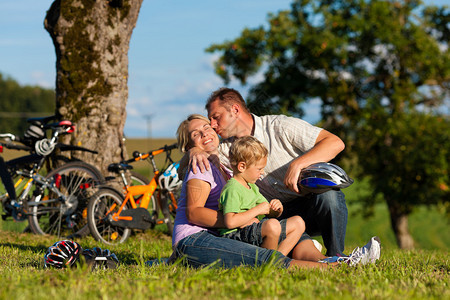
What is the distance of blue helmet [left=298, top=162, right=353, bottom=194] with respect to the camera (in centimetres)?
374

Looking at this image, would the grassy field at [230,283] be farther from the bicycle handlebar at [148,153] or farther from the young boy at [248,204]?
the bicycle handlebar at [148,153]

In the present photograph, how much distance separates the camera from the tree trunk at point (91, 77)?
7234mm

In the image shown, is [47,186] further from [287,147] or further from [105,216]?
[287,147]

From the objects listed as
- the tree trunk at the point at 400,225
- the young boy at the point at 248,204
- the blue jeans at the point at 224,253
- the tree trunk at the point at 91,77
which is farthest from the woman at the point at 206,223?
the tree trunk at the point at 400,225

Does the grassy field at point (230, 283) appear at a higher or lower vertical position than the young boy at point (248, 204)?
lower

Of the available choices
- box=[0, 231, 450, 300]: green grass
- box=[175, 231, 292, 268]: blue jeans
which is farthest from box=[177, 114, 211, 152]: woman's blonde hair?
box=[0, 231, 450, 300]: green grass

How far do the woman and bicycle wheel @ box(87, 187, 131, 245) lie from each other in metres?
2.94

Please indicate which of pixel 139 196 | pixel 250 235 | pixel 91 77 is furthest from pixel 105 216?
pixel 250 235

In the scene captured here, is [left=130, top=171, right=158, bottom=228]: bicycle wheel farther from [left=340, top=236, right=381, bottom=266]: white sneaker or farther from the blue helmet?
[left=340, top=236, right=381, bottom=266]: white sneaker

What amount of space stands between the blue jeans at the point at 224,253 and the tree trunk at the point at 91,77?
154 inches

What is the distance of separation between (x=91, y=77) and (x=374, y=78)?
8.88m

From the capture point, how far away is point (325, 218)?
403 cm

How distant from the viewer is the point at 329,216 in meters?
4.00

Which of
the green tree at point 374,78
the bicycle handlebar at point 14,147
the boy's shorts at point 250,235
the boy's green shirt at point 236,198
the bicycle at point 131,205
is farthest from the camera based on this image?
the green tree at point 374,78
